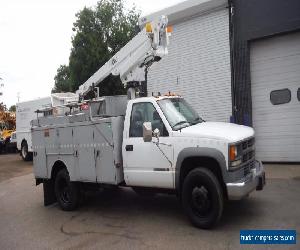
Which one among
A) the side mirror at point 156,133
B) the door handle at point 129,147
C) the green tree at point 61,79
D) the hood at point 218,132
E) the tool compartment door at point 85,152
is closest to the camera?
the hood at point 218,132

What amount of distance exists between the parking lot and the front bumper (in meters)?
0.62

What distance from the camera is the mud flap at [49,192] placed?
9570 millimetres

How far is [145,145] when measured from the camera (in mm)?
7219

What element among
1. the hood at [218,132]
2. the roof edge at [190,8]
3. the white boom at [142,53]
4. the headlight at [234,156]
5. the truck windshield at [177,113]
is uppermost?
the roof edge at [190,8]

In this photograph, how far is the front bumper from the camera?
6.13m

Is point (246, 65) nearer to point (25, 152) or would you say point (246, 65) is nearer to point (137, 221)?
point (137, 221)

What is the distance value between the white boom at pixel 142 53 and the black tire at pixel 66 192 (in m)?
2.66

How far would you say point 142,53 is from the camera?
8484mm

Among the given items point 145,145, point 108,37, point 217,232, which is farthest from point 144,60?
point 108,37

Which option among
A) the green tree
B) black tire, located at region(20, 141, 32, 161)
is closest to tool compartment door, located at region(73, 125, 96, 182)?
black tire, located at region(20, 141, 32, 161)

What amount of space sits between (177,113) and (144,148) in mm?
951

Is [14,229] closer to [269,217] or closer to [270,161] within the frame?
[269,217]

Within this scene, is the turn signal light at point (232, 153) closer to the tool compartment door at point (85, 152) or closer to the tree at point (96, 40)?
the tool compartment door at point (85, 152)

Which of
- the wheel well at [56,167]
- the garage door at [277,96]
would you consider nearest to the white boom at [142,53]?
the wheel well at [56,167]
